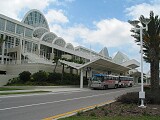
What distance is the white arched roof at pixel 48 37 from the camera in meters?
69.3

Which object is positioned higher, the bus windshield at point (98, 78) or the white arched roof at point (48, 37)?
the white arched roof at point (48, 37)

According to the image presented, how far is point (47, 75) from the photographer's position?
43.6 metres

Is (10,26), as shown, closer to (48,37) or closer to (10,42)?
(10,42)

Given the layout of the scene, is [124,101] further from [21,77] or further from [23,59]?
[23,59]

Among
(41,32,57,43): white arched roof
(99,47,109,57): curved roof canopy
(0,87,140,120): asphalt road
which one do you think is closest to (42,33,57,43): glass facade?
(41,32,57,43): white arched roof

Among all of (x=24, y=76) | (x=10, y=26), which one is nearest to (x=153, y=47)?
(x=24, y=76)

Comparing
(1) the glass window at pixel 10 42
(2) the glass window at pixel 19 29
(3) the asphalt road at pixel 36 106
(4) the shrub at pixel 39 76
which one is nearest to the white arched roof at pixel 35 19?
(2) the glass window at pixel 19 29

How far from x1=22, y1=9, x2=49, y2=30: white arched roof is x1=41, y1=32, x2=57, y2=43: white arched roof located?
7.55 m

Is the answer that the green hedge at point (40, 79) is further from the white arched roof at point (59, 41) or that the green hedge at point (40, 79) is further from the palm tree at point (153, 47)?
the white arched roof at point (59, 41)

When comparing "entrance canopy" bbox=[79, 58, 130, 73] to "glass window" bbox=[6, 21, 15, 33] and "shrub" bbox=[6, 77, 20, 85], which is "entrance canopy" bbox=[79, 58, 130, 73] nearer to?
"shrub" bbox=[6, 77, 20, 85]

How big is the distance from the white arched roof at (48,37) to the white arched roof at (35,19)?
7551 mm

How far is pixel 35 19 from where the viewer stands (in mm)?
76750

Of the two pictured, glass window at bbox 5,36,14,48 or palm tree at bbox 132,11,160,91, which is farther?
glass window at bbox 5,36,14,48

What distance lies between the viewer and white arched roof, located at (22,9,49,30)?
72812 mm
